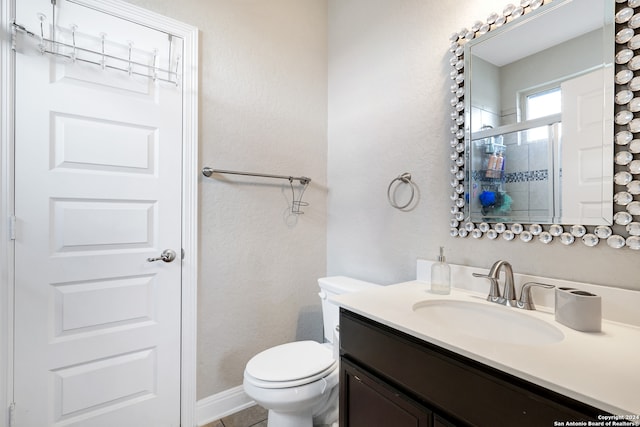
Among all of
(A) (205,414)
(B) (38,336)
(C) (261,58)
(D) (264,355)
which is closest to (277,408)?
(D) (264,355)

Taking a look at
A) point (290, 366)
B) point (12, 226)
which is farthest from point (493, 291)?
point (12, 226)

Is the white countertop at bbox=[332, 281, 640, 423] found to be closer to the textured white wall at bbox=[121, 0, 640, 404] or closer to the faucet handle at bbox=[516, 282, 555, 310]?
the faucet handle at bbox=[516, 282, 555, 310]

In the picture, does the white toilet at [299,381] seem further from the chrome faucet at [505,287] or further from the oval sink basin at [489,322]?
the chrome faucet at [505,287]

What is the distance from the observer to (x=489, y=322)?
1.06 metres

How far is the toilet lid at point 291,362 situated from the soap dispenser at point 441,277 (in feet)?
2.02

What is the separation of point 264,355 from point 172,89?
4.76 feet

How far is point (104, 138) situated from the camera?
137 centimetres

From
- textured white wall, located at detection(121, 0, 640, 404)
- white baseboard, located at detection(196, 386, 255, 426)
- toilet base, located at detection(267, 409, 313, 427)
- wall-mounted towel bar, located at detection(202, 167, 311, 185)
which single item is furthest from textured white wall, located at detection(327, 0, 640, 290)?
white baseboard, located at detection(196, 386, 255, 426)

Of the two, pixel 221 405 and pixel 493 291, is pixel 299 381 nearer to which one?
pixel 221 405

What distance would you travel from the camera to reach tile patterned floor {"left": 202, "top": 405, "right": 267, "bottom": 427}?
1.62m

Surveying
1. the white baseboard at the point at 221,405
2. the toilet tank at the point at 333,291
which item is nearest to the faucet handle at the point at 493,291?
the toilet tank at the point at 333,291

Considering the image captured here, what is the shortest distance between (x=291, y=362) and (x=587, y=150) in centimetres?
144

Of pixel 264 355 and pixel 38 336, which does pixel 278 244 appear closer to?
pixel 264 355

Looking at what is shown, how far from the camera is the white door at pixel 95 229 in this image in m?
1.23
